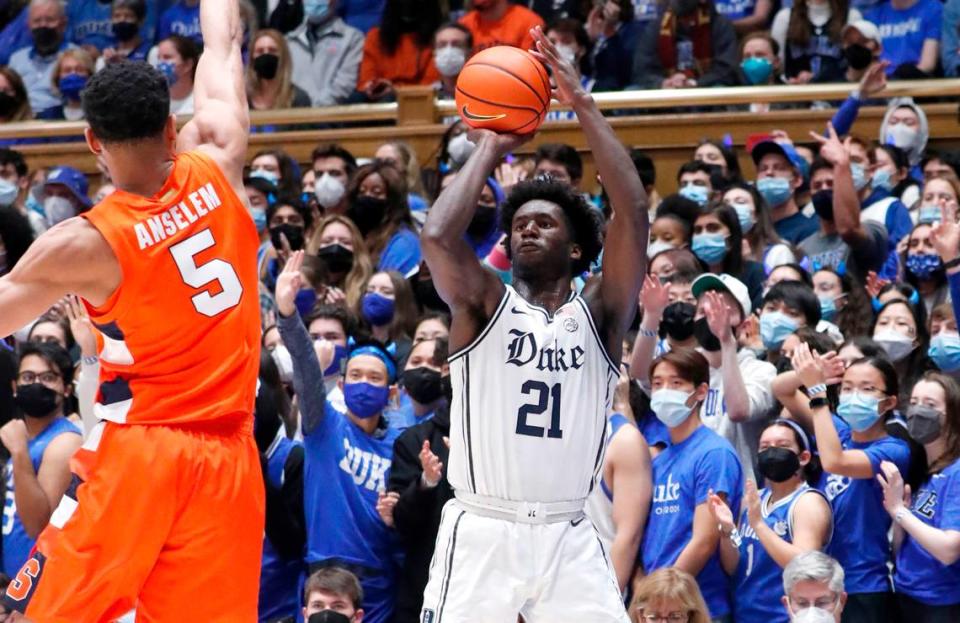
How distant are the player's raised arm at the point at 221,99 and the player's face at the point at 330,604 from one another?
2.85m

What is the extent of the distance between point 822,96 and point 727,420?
4191mm

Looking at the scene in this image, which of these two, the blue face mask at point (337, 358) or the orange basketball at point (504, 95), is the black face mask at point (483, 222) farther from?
the orange basketball at point (504, 95)

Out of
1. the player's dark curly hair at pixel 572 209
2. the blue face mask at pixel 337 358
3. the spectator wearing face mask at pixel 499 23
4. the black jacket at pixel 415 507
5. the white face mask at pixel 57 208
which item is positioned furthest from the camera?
the spectator wearing face mask at pixel 499 23

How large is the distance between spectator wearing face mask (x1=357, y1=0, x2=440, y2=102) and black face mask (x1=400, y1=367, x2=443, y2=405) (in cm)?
515

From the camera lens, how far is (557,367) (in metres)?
5.81

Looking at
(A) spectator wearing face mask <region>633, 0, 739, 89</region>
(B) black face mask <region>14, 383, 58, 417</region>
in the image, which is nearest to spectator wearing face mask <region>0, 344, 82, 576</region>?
(B) black face mask <region>14, 383, 58, 417</region>

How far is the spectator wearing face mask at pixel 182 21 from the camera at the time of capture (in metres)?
14.6

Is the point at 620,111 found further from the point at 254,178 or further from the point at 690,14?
the point at 254,178

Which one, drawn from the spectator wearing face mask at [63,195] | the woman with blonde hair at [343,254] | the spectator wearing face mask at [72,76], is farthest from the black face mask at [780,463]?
the spectator wearing face mask at [72,76]

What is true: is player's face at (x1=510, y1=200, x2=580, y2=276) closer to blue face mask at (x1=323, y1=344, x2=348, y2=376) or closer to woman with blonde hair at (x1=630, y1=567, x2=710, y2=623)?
woman with blonde hair at (x1=630, y1=567, x2=710, y2=623)

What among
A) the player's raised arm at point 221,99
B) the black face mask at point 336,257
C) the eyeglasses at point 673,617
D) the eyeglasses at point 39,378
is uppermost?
the player's raised arm at point 221,99

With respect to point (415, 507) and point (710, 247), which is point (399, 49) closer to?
point (710, 247)

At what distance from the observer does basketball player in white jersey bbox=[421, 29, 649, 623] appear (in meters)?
5.70

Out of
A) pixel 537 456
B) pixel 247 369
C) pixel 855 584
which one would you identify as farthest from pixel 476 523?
pixel 855 584
